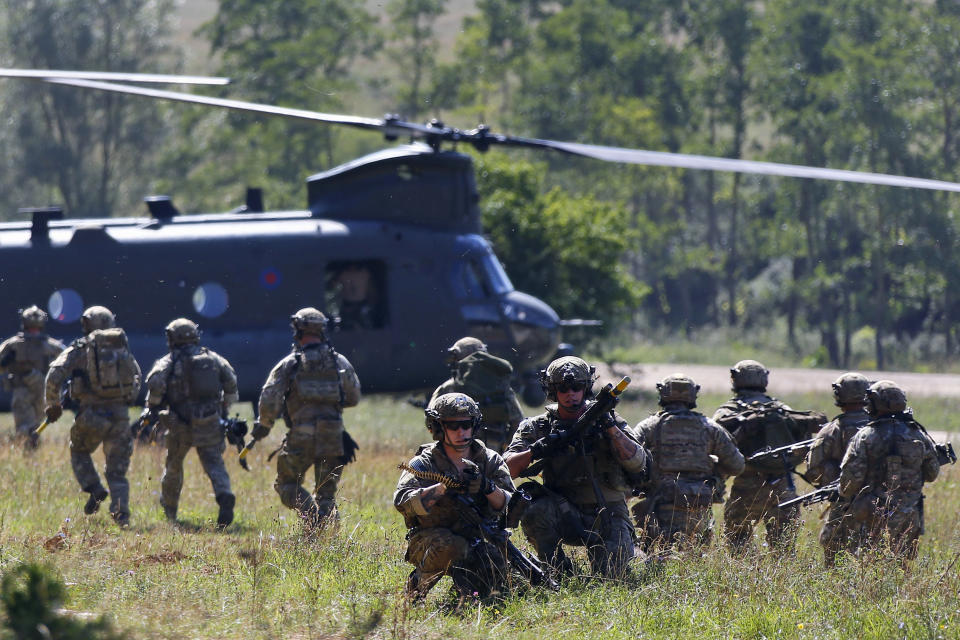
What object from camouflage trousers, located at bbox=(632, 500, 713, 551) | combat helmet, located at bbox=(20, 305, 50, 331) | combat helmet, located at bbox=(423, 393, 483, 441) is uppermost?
combat helmet, located at bbox=(20, 305, 50, 331)

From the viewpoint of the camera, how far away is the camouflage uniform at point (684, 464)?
8203 millimetres

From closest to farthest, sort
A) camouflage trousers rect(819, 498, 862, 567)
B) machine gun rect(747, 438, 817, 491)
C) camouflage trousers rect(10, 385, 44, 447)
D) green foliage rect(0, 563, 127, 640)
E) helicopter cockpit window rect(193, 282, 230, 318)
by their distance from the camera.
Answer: green foliage rect(0, 563, 127, 640) → camouflage trousers rect(819, 498, 862, 567) → machine gun rect(747, 438, 817, 491) → camouflage trousers rect(10, 385, 44, 447) → helicopter cockpit window rect(193, 282, 230, 318)

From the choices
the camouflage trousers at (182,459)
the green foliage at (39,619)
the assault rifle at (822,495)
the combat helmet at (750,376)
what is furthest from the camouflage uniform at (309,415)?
the green foliage at (39,619)

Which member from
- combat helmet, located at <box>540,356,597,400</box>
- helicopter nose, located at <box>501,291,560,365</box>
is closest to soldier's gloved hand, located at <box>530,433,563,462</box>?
combat helmet, located at <box>540,356,597,400</box>

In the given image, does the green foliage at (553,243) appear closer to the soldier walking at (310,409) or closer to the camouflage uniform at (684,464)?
the soldier walking at (310,409)

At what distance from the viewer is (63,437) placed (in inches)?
618

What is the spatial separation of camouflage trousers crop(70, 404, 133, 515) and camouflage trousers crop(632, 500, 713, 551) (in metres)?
4.40

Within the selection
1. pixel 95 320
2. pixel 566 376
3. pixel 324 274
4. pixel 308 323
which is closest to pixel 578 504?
pixel 566 376

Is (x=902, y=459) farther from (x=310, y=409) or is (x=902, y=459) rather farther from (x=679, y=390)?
(x=310, y=409)

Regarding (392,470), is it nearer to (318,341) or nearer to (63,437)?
(318,341)

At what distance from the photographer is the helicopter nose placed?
49.2ft

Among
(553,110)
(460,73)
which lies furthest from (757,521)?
(460,73)

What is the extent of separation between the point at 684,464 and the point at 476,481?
220 centimetres

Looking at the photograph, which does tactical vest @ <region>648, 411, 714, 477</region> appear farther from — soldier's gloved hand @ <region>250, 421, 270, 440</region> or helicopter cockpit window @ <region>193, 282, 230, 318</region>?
helicopter cockpit window @ <region>193, 282, 230, 318</region>
